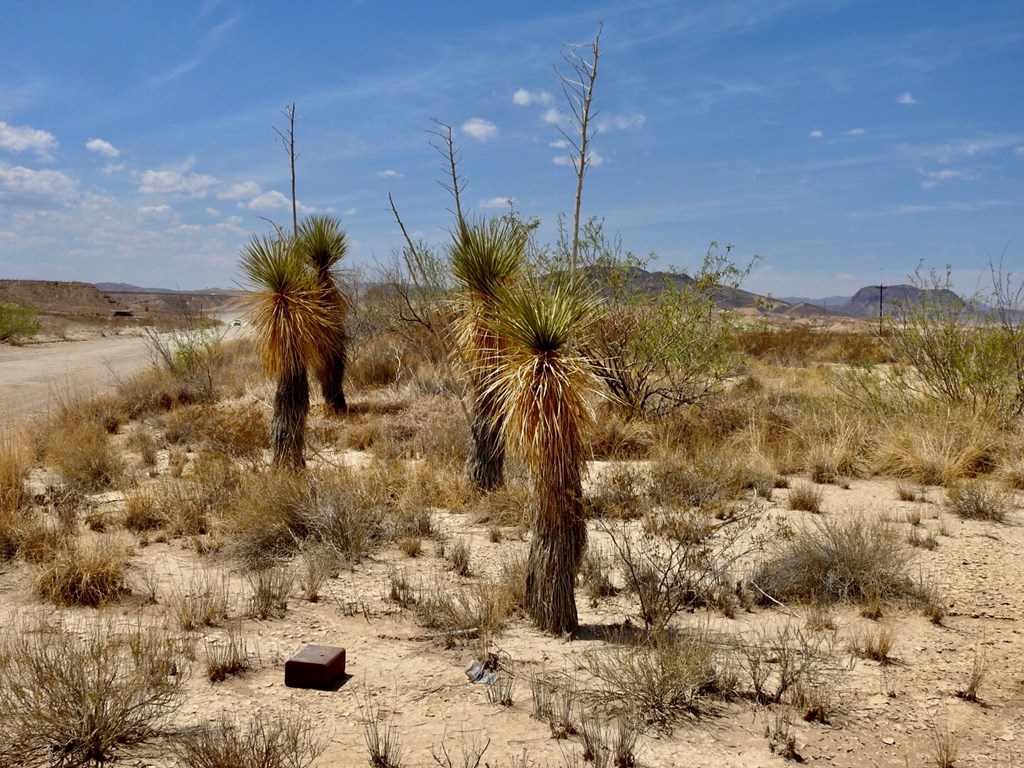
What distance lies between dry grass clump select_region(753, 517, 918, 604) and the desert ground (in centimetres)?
8

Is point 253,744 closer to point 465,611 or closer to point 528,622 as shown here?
point 465,611

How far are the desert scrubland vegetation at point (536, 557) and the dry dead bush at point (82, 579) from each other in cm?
3

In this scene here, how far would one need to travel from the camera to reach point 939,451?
33.5 ft

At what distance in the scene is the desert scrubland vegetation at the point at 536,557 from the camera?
4.57m

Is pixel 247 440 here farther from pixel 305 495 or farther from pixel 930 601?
pixel 930 601

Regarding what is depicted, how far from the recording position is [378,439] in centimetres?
1279

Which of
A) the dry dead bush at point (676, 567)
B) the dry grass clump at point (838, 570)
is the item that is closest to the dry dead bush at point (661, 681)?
the dry dead bush at point (676, 567)

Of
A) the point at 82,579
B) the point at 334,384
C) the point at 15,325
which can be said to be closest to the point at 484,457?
the point at 82,579

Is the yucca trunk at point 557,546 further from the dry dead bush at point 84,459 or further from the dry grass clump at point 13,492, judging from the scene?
the dry dead bush at point 84,459

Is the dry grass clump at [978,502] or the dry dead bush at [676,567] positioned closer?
the dry dead bush at [676,567]

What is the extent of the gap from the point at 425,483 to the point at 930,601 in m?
5.63

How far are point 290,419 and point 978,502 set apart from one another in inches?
331

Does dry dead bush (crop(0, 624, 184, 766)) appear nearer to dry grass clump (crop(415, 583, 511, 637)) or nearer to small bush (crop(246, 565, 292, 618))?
small bush (crop(246, 565, 292, 618))

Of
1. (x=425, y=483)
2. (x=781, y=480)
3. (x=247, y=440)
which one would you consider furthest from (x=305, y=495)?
(x=781, y=480)
